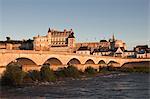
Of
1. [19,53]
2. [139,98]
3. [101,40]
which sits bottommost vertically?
[139,98]

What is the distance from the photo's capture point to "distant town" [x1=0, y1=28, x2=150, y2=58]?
107312mm

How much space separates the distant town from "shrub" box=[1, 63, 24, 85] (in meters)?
61.2

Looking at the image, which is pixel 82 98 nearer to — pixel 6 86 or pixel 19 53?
pixel 6 86

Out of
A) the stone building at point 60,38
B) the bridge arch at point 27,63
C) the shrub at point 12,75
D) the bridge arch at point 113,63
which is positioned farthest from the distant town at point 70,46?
the shrub at point 12,75

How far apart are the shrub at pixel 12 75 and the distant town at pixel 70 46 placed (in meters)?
61.2

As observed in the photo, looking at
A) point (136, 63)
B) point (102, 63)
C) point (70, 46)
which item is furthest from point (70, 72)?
point (70, 46)

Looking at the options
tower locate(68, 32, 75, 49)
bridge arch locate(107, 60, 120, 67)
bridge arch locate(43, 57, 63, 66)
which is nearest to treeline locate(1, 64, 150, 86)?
bridge arch locate(43, 57, 63, 66)

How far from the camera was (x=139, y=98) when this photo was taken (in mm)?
30938

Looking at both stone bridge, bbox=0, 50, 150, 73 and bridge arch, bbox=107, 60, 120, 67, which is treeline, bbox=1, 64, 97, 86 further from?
bridge arch, bbox=107, 60, 120, 67

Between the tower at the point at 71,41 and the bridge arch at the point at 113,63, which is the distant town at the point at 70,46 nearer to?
the tower at the point at 71,41

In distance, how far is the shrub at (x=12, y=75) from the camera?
39.9 metres

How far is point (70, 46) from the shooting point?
397 feet

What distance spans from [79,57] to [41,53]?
52.9 feet

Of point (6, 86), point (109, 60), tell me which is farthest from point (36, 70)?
point (109, 60)
